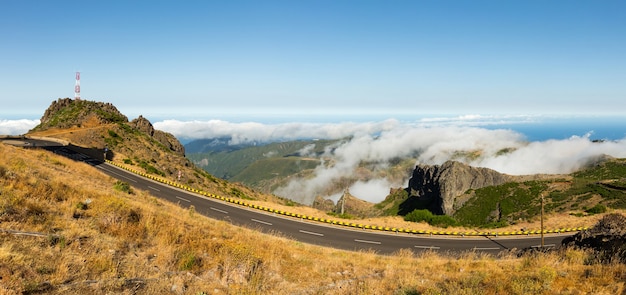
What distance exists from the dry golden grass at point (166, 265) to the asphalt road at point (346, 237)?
43.7ft

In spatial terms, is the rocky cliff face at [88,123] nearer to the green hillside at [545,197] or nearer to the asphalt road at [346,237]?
the asphalt road at [346,237]

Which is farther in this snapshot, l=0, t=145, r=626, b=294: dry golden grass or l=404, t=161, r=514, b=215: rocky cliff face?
l=404, t=161, r=514, b=215: rocky cliff face

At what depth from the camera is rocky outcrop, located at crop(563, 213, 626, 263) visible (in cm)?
1239

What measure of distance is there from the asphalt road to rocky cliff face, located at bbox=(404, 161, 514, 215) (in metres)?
68.7

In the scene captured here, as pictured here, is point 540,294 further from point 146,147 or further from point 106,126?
point 106,126

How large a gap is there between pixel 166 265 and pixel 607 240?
19.3 meters

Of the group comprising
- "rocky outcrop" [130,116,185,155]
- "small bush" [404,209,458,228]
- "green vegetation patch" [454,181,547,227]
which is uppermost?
"rocky outcrop" [130,116,185,155]

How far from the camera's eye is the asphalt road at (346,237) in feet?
90.9

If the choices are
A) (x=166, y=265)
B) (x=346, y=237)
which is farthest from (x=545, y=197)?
(x=166, y=265)

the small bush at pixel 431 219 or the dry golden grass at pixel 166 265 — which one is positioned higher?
the dry golden grass at pixel 166 265

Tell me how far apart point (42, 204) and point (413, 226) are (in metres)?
33.4

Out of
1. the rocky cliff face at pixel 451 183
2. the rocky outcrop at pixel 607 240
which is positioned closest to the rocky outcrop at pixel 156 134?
the rocky cliff face at pixel 451 183

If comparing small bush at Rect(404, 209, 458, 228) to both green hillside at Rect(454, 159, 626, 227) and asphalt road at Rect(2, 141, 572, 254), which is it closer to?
A: asphalt road at Rect(2, 141, 572, 254)

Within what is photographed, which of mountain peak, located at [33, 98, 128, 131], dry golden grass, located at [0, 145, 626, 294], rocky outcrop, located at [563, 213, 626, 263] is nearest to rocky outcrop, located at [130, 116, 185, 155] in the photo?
mountain peak, located at [33, 98, 128, 131]
